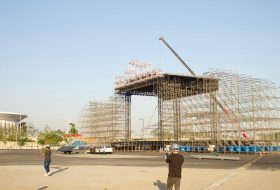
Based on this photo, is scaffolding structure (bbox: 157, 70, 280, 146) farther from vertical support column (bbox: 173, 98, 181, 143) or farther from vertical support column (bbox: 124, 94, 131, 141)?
vertical support column (bbox: 124, 94, 131, 141)

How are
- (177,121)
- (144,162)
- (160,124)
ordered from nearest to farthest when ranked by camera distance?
(144,162)
(177,121)
(160,124)

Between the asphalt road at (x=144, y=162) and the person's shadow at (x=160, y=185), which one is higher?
the person's shadow at (x=160, y=185)

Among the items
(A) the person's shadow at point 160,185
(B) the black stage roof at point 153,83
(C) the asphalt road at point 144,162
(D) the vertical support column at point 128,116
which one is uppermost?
(B) the black stage roof at point 153,83

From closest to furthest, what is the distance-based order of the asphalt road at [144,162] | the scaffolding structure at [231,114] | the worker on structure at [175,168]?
the worker on structure at [175,168], the asphalt road at [144,162], the scaffolding structure at [231,114]

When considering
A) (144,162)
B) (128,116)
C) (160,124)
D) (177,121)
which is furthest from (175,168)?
(128,116)

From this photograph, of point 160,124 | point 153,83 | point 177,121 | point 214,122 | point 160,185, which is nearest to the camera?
point 160,185

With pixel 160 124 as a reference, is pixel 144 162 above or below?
below

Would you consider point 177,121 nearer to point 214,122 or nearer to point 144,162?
point 214,122

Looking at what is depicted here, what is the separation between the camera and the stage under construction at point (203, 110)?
70750 mm

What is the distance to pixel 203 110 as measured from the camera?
7525 centimetres

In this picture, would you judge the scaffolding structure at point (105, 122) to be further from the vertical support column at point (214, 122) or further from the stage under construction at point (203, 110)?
the vertical support column at point (214, 122)

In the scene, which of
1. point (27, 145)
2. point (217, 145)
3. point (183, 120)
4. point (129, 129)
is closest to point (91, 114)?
point (129, 129)

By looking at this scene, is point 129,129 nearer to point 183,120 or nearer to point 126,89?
point 126,89

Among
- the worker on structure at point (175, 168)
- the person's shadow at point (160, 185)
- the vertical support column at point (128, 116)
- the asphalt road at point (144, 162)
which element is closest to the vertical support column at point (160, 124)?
the vertical support column at point (128, 116)
